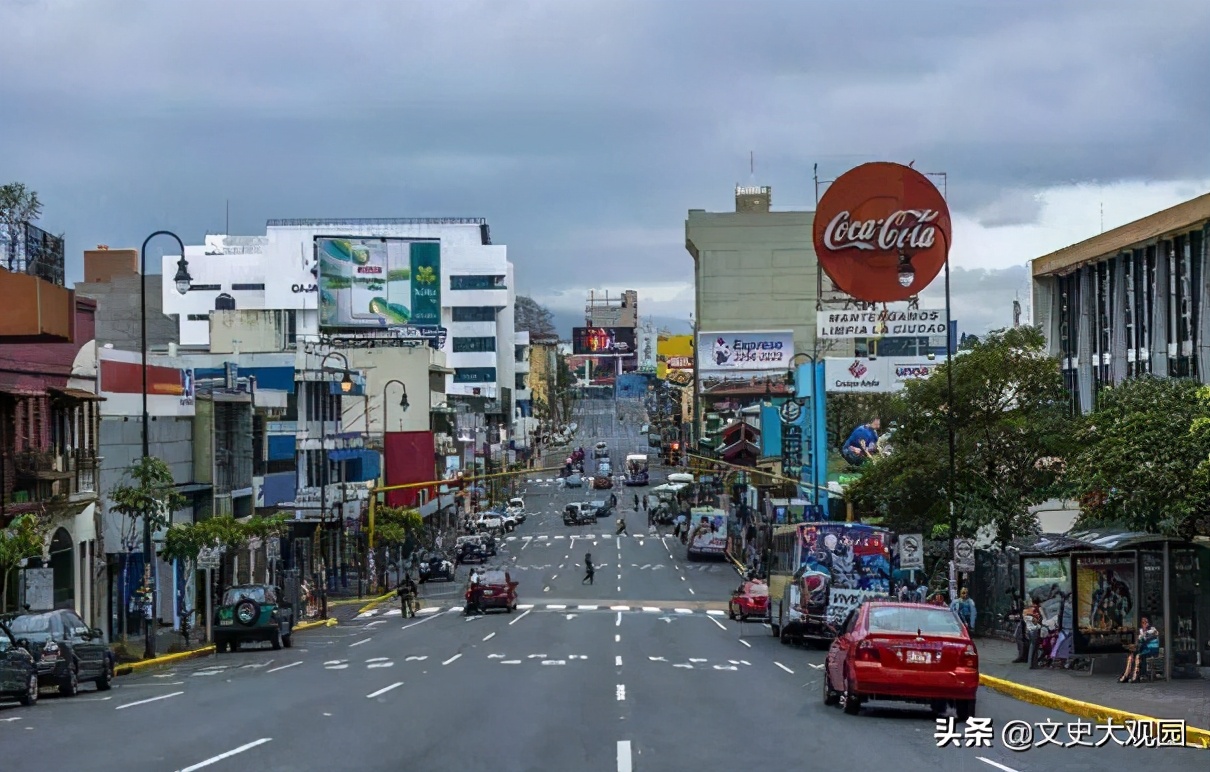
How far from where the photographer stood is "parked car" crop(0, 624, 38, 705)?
78.5 feet

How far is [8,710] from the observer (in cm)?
2328

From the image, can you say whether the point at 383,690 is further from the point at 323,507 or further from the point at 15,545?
the point at 323,507

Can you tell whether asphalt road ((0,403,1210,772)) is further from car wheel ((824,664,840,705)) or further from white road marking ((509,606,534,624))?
white road marking ((509,606,534,624))

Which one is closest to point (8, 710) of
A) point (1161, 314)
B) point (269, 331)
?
point (1161, 314)

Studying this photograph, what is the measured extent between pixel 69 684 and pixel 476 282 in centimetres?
12874

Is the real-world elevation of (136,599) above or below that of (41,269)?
below

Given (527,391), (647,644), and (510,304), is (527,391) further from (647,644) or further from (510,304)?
(647,644)

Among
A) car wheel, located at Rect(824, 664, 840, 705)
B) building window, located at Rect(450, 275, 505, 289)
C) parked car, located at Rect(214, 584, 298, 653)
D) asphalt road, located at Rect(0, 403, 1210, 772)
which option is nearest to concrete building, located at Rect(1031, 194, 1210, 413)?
asphalt road, located at Rect(0, 403, 1210, 772)

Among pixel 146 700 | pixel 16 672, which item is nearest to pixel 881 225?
pixel 146 700

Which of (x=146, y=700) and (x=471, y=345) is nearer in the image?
(x=146, y=700)

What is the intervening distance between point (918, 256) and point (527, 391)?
13694 centimetres

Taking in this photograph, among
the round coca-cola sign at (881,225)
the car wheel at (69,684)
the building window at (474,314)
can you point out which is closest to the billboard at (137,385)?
the car wheel at (69,684)

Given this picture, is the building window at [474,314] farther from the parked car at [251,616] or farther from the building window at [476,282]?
the parked car at [251,616]

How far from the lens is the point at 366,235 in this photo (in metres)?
132
